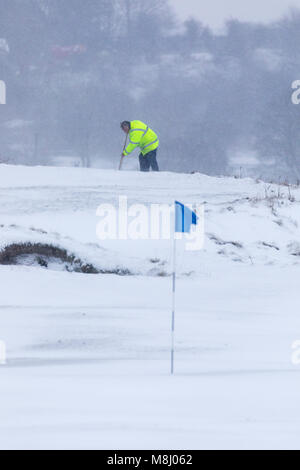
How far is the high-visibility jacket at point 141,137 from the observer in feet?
51.1

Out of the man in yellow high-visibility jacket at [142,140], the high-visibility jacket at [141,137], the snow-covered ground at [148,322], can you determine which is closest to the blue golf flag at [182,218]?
the snow-covered ground at [148,322]

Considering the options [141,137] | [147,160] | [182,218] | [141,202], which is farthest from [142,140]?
[182,218]

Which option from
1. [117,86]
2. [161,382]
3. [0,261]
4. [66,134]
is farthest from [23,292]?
[117,86]

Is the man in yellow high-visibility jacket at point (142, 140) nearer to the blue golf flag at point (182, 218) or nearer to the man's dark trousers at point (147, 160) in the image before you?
the man's dark trousers at point (147, 160)

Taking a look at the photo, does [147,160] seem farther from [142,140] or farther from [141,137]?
[141,137]

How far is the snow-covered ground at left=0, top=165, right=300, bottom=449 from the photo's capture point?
379cm

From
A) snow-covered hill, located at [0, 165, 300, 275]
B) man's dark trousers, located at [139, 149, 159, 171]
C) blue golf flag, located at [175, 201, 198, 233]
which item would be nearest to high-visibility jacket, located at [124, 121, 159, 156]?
man's dark trousers, located at [139, 149, 159, 171]

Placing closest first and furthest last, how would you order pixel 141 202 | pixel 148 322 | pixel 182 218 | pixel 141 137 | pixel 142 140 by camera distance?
pixel 182 218, pixel 148 322, pixel 141 202, pixel 141 137, pixel 142 140

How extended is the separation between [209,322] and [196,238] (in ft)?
13.7

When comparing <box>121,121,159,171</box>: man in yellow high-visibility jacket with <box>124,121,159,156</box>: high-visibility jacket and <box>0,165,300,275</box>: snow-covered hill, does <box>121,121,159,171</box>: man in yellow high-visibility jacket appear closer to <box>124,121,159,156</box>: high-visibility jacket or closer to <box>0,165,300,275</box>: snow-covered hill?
<box>124,121,159,156</box>: high-visibility jacket

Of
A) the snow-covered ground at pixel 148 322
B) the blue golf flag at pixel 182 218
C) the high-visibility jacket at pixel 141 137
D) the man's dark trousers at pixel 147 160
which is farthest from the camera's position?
the man's dark trousers at pixel 147 160

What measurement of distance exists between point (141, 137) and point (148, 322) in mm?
8549

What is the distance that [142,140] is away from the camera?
15.9 meters

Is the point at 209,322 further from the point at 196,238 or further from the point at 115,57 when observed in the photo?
the point at 115,57
